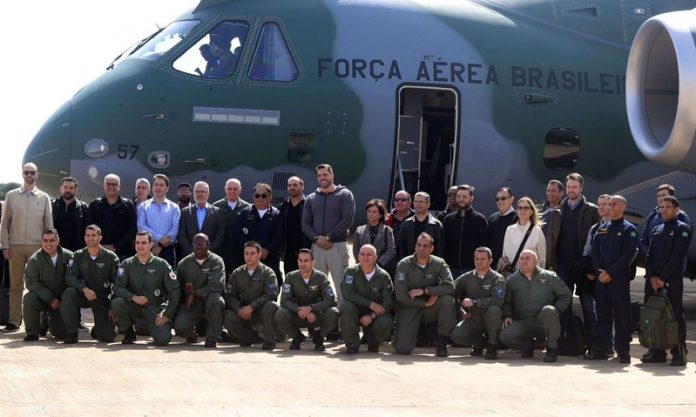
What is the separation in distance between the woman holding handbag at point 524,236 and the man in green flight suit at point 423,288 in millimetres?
731

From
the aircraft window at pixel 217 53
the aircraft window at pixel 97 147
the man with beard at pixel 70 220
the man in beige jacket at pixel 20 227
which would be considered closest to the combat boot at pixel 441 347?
the man with beard at pixel 70 220

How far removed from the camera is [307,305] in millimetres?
11852

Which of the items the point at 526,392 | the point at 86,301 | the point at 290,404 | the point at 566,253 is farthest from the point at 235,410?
the point at 566,253

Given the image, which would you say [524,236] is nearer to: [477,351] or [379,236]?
[477,351]

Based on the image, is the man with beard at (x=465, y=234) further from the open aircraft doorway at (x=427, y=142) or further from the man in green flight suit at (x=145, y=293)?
the man in green flight suit at (x=145, y=293)

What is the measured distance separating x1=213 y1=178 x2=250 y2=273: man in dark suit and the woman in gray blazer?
1.39 m

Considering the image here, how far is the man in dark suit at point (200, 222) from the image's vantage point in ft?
42.2

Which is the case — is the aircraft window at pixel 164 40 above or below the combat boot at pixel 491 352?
above

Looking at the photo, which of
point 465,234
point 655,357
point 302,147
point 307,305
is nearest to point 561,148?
point 465,234

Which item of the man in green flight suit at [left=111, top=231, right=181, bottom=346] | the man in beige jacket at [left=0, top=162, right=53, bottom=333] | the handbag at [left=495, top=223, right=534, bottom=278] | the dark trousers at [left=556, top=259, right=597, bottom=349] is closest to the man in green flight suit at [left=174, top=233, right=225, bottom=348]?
the man in green flight suit at [left=111, top=231, right=181, bottom=346]

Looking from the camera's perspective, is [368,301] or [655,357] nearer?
[655,357]

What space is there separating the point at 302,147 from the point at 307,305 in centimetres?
311

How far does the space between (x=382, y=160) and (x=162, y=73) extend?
2862mm

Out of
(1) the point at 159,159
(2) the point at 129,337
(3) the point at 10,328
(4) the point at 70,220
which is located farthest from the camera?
(1) the point at 159,159
